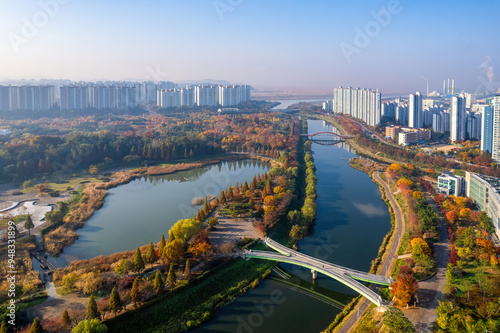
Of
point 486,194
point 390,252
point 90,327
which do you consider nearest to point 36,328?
point 90,327

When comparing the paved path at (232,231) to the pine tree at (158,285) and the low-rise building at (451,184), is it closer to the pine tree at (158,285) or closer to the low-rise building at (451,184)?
the pine tree at (158,285)

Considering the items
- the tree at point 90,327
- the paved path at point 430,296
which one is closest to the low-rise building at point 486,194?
the paved path at point 430,296

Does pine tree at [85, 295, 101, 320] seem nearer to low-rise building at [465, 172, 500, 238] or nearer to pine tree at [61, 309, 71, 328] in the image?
pine tree at [61, 309, 71, 328]

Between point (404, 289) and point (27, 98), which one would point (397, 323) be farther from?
point (27, 98)

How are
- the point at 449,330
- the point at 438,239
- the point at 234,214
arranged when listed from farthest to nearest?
the point at 234,214 → the point at 438,239 → the point at 449,330

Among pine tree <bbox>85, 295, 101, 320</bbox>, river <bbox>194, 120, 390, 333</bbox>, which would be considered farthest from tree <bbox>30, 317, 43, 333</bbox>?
river <bbox>194, 120, 390, 333</bbox>

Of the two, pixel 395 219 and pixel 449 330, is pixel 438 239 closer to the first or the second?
pixel 395 219

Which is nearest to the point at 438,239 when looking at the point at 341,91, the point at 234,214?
the point at 234,214
